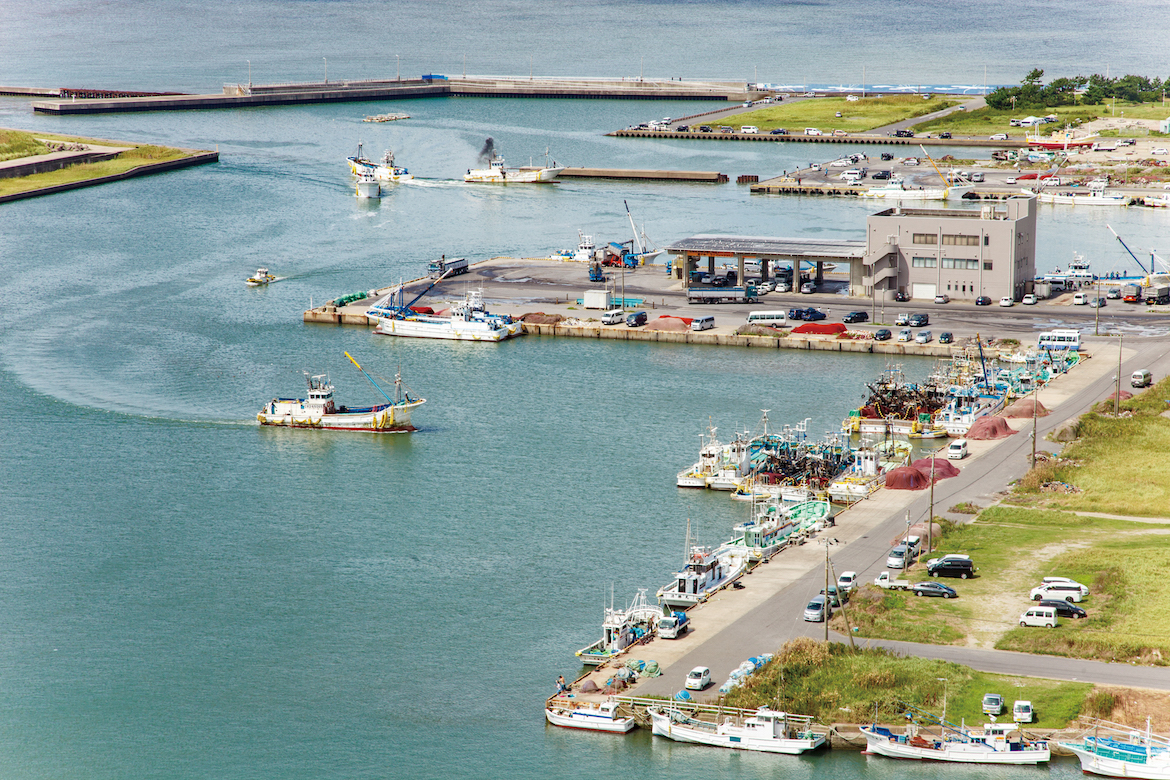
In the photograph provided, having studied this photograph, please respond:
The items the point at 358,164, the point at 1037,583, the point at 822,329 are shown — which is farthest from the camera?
the point at 358,164

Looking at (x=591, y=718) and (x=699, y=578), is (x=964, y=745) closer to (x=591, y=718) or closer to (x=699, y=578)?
(x=591, y=718)

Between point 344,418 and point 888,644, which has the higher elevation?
point 344,418

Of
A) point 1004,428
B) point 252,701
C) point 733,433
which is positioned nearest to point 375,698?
point 252,701

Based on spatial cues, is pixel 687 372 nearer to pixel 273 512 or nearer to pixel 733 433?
pixel 733 433

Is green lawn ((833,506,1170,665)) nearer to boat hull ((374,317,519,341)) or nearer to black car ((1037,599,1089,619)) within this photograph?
black car ((1037,599,1089,619))

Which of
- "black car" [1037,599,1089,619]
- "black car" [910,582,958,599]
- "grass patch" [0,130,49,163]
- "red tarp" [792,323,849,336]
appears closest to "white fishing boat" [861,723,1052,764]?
"black car" [1037,599,1089,619]

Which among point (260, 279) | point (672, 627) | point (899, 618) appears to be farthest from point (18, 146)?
point (899, 618)
